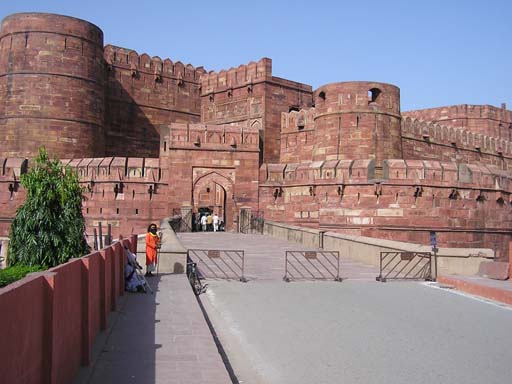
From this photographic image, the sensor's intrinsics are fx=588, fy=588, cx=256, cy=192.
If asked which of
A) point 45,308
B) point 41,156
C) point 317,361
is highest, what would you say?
point 41,156

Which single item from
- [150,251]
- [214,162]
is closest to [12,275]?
[150,251]

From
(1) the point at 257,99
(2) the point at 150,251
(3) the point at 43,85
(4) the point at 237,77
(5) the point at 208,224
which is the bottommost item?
(5) the point at 208,224

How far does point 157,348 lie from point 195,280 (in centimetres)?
421

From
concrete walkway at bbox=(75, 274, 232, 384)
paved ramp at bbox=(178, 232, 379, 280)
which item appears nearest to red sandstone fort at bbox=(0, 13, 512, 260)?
paved ramp at bbox=(178, 232, 379, 280)

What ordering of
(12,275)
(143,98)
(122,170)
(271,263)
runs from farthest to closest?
(143,98) → (122,170) → (271,263) → (12,275)

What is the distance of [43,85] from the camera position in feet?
75.1

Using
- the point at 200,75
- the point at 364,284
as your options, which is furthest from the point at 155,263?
the point at 200,75

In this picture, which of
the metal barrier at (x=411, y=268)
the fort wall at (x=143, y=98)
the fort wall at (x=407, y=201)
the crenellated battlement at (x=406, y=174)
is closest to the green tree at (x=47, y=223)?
the metal barrier at (x=411, y=268)

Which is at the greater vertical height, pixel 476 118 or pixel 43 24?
pixel 43 24

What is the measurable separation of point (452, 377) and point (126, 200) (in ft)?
58.1

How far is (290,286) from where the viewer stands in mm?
8398

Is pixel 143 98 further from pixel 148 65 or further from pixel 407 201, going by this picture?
pixel 407 201

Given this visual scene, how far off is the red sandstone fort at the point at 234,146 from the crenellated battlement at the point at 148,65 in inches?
2.5

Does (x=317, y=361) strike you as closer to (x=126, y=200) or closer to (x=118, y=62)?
(x=126, y=200)
